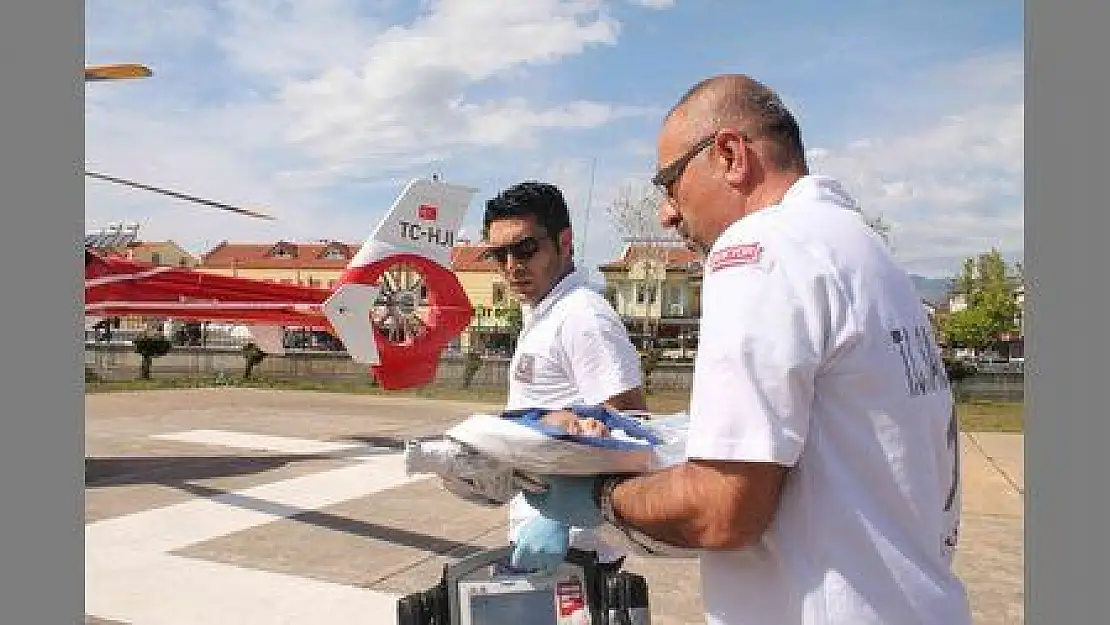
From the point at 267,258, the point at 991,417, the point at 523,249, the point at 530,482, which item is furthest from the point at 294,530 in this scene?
the point at 267,258

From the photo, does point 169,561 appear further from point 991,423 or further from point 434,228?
point 991,423

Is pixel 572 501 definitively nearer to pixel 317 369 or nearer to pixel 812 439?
pixel 812 439

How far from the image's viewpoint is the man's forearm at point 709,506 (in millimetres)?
1160

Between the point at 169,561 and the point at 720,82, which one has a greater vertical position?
the point at 720,82

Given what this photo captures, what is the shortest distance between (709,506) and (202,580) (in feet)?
15.7

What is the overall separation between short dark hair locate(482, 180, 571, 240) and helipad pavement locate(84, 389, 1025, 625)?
2598 millimetres

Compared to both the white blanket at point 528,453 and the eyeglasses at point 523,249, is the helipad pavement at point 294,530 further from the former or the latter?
the white blanket at point 528,453

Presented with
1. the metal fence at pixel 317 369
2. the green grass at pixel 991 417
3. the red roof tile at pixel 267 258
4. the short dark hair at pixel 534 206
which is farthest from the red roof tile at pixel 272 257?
the short dark hair at pixel 534 206

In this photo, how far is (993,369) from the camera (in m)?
20.6

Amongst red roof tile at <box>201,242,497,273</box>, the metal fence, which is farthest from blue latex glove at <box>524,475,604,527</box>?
red roof tile at <box>201,242,497,273</box>

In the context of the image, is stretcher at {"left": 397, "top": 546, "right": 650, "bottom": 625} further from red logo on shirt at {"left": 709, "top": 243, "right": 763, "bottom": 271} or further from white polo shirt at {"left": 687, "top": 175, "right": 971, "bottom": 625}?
red logo on shirt at {"left": 709, "top": 243, "right": 763, "bottom": 271}

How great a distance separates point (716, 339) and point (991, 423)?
15.3 metres

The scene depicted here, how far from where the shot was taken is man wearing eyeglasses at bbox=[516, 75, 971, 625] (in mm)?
1146

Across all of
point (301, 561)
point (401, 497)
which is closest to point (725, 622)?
point (301, 561)
